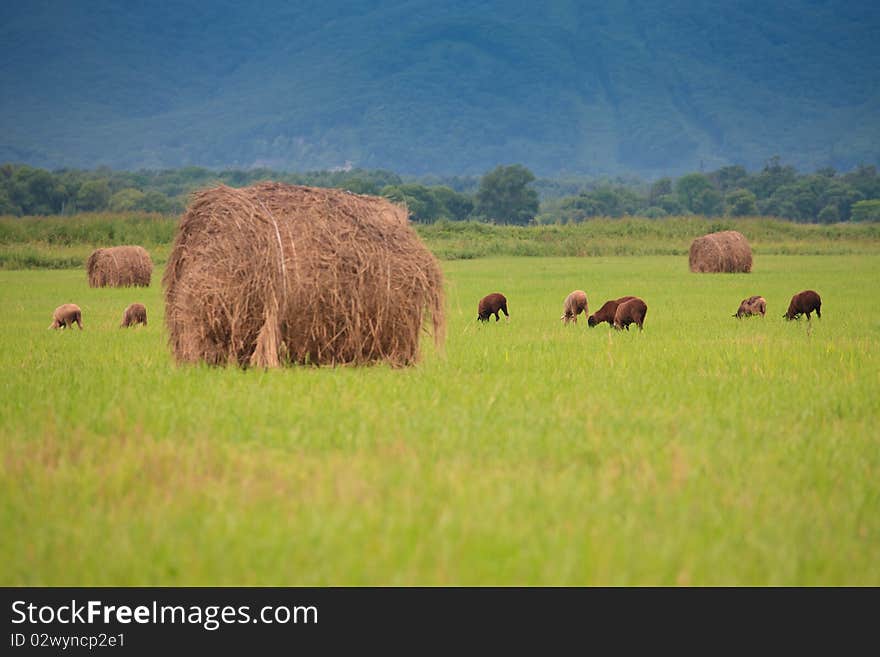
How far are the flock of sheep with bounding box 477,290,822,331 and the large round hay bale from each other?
17.8 meters

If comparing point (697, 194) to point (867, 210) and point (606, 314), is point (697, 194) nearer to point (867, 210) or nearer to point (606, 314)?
point (867, 210)

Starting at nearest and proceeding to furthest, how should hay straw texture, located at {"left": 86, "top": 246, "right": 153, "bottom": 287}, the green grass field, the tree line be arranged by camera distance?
the green grass field → hay straw texture, located at {"left": 86, "top": 246, "right": 153, "bottom": 287} → the tree line

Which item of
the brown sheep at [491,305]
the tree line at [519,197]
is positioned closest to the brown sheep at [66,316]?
the brown sheep at [491,305]

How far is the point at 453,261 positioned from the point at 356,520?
46.4 meters

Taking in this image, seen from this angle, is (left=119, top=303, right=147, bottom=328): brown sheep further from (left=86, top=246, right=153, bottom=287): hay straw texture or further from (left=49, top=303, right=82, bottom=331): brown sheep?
(left=86, top=246, right=153, bottom=287): hay straw texture

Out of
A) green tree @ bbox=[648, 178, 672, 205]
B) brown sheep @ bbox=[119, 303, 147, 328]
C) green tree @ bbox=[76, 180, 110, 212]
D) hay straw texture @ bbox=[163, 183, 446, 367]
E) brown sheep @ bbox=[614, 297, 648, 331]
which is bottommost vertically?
brown sheep @ bbox=[119, 303, 147, 328]

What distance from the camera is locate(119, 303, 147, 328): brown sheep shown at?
790 inches

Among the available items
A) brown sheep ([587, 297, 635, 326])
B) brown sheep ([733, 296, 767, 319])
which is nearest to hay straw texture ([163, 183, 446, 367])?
brown sheep ([587, 297, 635, 326])

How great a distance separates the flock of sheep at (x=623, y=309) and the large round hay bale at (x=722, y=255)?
58.3 ft

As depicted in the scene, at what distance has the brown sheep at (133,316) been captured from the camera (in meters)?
20.1

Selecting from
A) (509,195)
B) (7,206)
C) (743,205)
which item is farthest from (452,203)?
(7,206)

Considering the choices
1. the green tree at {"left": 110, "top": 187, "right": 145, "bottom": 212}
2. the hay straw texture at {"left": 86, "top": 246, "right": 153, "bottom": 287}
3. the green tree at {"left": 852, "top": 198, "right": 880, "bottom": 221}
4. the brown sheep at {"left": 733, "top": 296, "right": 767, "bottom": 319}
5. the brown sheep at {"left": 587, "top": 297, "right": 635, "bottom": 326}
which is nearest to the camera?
the brown sheep at {"left": 587, "top": 297, "right": 635, "bottom": 326}

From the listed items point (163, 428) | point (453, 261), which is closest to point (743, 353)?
point (163, 428)

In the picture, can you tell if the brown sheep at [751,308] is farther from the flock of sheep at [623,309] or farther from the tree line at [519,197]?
the tree line at [519,197]
